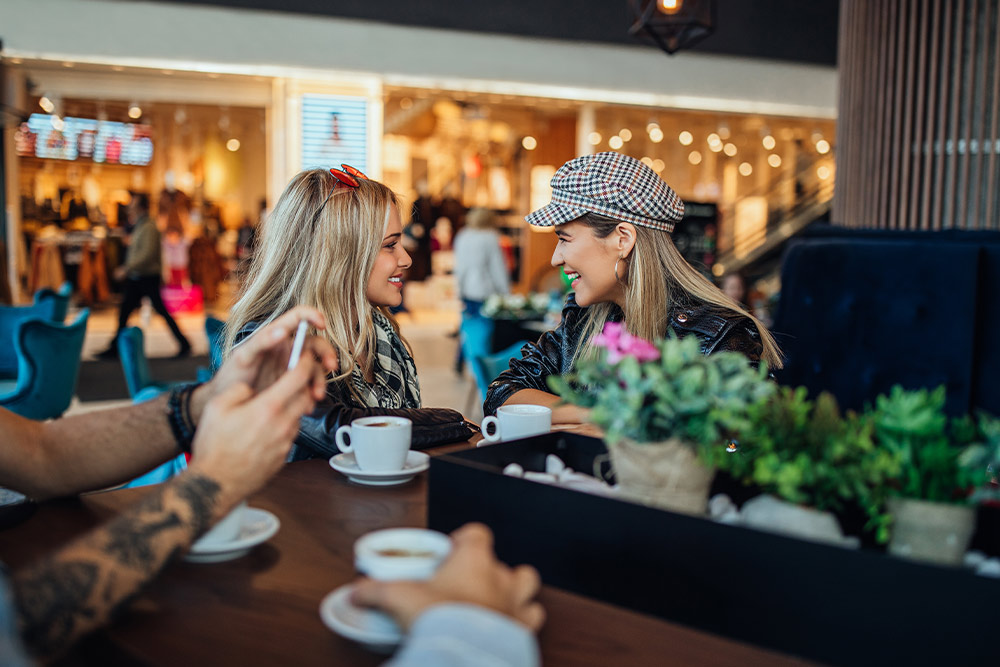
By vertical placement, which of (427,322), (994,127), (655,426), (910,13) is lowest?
(427,322)

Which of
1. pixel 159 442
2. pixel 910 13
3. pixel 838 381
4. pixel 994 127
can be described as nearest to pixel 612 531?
pixel 159 442

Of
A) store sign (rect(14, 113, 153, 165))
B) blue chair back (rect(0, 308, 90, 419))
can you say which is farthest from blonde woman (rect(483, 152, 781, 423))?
store sign (rect(14, 113, 153, 165))

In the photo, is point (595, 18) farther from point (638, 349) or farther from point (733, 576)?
Result: point (733, 576)

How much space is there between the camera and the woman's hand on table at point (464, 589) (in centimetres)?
83

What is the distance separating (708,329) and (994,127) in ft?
11.2

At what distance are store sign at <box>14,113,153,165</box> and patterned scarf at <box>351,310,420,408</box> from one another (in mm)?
11236

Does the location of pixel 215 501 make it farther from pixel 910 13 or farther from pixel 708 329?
pixel 910 13

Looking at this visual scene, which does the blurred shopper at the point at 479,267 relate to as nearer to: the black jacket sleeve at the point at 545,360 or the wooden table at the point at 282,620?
the black jacket sleeve at the point at 545,360

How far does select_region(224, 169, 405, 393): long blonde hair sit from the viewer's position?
212 centimetres

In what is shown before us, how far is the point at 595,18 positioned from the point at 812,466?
9.68 meters

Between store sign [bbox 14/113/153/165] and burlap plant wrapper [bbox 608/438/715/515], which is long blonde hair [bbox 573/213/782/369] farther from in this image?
store sign [bbox 14/113/153/165]

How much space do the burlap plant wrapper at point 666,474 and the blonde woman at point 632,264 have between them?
113cm

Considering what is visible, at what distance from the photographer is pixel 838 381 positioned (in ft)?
12.4

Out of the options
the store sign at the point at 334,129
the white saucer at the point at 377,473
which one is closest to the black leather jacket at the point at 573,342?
the white saucer at the point at 377,473
